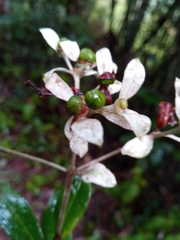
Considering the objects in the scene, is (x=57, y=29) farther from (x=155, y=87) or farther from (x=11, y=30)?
(x=155, y=87)

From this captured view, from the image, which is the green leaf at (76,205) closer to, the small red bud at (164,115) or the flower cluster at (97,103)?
the flower cluster at (97,103)

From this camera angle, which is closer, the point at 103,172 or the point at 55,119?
the point at 103,172

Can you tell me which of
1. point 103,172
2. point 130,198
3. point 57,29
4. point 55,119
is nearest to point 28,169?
point 55,119

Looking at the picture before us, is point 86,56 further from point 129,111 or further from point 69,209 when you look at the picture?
point 69,209

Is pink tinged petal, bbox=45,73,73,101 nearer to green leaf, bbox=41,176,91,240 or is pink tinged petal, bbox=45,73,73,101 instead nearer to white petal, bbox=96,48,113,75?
white petal, bbox=96,48,113,75

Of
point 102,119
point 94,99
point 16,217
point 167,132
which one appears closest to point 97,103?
point 94,99

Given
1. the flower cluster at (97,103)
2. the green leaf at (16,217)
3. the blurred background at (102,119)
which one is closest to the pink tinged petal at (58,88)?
the flower cluster at (97,103)
